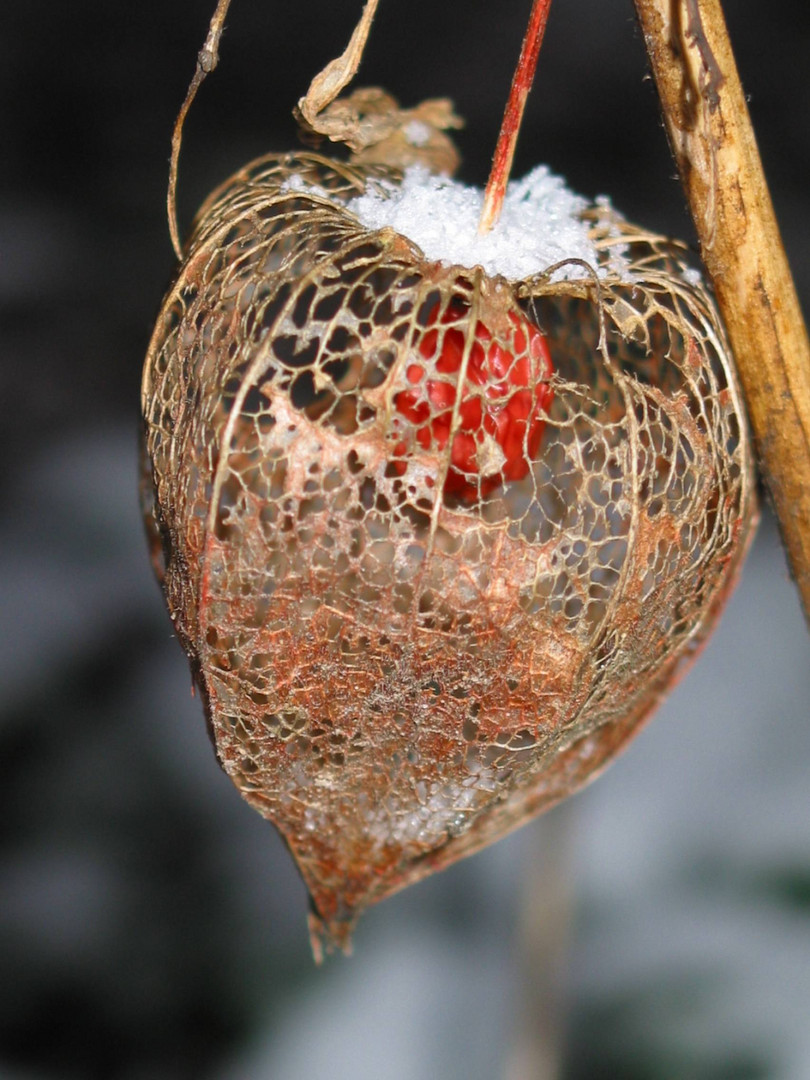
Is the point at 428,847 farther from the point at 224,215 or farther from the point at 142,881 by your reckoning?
the point at 142,881

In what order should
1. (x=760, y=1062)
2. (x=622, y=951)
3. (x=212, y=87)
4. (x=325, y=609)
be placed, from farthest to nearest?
1. (x=212, y=87)
2. (x=622, y=951)
3. (x=760, y=1062)
4. (x=325, y=609)

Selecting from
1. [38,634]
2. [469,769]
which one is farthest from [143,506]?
[38,634]

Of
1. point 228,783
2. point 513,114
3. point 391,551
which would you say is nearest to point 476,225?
point 513,114

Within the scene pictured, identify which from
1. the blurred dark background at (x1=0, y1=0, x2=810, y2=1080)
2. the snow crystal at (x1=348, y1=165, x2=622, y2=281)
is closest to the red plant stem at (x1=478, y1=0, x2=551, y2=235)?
the snow crystal at (x1=348, y1=165, x2=622, y2=281)

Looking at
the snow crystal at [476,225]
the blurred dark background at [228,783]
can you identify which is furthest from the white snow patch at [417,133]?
the blurred dark background at [228,783]

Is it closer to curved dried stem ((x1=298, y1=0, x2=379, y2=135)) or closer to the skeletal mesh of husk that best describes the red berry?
the skeletal mesh of husk

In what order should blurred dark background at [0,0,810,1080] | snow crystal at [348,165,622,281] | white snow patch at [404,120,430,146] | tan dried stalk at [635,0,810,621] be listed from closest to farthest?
tan dried stalk at [635,0,810,621] → snow crystal at [348,165,622,281] → white snow patch at [404,120,430,146] → blurred dark background at [0,0,810,1080]
